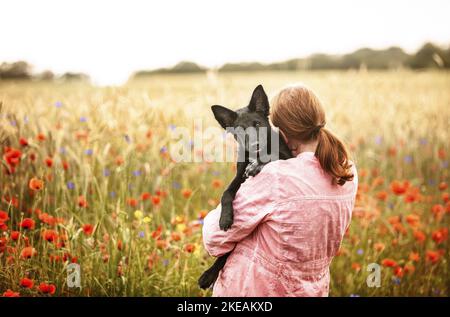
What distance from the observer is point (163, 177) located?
373 centimetres

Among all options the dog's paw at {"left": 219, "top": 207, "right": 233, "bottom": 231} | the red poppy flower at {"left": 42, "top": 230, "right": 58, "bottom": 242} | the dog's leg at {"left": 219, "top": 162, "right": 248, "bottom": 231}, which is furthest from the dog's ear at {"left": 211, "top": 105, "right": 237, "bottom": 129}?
the red poppy flower at {"left": 42, "top": 230, "right": 58, "bottom": 242}

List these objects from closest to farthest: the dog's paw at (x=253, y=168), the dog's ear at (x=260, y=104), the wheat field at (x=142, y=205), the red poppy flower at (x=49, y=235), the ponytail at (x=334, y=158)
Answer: the ponytail at (x=334, y=158)
the dog's paw at (x=253, y=168)
the dog's ear at (x=260, y=104)
the red poppy flower at (x=49, y=235)
the wheat field at (x=142, y=205)

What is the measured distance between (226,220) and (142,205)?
1.41 m

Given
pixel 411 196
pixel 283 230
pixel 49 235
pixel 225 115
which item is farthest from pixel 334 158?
pixel 411 196

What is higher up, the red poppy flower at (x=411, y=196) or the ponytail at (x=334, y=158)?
the ponytail at (x=334, y=158)

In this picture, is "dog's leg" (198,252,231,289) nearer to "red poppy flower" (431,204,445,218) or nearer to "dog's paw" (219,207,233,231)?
"dog's paw" (219,207,233,231)

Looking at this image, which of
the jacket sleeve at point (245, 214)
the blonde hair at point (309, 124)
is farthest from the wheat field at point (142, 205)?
the blonde hair at point (309, 124)

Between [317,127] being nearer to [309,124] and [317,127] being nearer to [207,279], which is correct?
[309,124]

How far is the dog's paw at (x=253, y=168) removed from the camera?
1.97 m

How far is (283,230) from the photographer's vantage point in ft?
6.15

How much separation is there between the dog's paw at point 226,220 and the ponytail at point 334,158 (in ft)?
1.57

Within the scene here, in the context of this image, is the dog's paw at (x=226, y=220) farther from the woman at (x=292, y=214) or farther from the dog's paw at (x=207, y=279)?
the dog's paw at (x=207, y=279)
